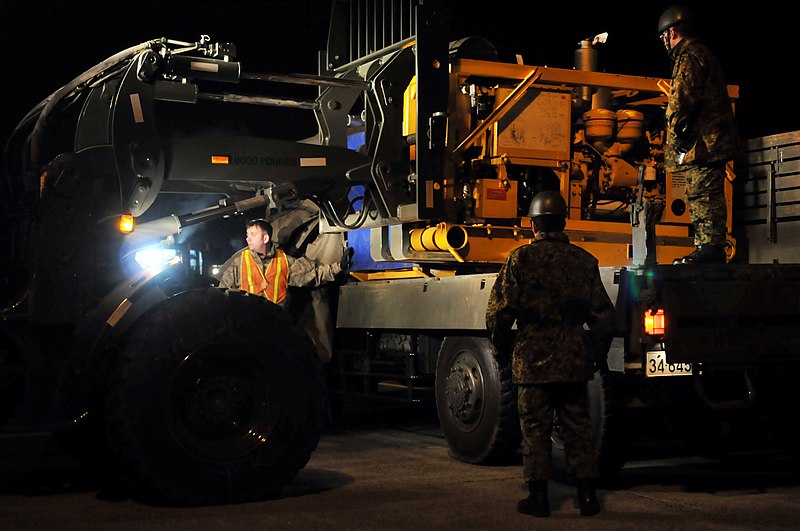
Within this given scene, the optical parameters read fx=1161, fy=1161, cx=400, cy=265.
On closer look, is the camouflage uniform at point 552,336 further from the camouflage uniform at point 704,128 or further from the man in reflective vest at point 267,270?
the man in reflective vest at point 267,270

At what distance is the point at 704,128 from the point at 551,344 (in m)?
2.21

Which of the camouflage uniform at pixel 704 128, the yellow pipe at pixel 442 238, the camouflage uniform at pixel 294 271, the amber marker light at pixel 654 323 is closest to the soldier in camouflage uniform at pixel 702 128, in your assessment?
the camouflage uniform at pixel 704 128

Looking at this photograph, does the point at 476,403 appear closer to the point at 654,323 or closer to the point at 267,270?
the point at 654,323

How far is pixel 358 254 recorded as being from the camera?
10.6 m

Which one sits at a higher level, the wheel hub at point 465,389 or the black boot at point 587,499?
the wheel hub at point 465,389

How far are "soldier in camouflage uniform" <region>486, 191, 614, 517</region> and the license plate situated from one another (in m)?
0.37

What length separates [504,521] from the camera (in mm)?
6605

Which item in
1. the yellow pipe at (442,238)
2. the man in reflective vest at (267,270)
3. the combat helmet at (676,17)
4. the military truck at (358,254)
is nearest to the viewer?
the military truck at (358,254)

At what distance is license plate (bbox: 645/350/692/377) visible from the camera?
7168 mm

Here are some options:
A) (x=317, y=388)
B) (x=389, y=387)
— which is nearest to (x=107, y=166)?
(x=317, y=388)

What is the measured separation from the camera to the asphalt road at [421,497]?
6508mm

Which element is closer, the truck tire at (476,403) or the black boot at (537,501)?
the black boot at (537,501)

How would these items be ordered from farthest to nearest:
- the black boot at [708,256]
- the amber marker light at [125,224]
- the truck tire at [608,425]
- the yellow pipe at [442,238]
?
the yellow pipe at [442,238] < the black boot at [708,256] < the truck tire at [608,425] < the amber marker light at [125,224]

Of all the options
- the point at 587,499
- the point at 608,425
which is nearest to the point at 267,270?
the point at 608,425
